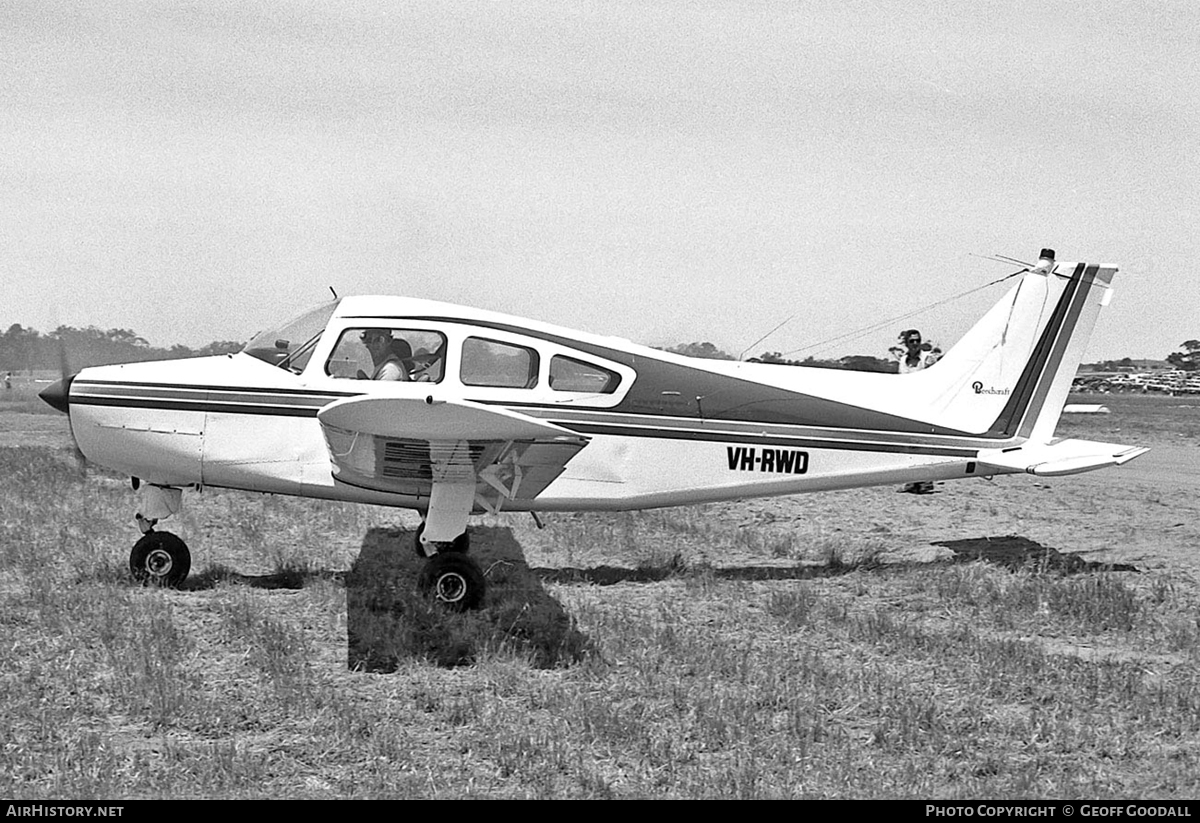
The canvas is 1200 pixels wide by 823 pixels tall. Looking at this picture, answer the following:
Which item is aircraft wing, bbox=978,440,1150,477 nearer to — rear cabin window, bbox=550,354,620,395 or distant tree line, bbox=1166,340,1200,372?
rear cabin window, bbox=550,354,620,395

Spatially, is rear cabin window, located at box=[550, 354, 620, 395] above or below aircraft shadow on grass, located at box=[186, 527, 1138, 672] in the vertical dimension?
above

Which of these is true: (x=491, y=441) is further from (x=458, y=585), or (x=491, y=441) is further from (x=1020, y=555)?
(x=1020, y=555)

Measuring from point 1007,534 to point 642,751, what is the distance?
276 inches

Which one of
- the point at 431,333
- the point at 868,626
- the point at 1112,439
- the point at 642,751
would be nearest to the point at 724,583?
the point at 868,626

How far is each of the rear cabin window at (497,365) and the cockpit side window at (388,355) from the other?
0.21m

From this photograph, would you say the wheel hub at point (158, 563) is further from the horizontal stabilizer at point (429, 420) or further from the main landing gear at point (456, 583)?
the horizontal stabilizer at point (429, 420)

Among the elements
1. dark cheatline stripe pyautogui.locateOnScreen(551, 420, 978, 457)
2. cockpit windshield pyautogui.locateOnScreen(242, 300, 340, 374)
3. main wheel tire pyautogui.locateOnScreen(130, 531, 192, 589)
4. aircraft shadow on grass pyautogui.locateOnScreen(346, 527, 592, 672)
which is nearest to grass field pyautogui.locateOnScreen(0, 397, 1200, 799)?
aircraft shadow on grass pyautogui.locateOnScreen(346, 527, 592, 672)

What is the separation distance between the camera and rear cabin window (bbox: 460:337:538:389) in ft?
27.1

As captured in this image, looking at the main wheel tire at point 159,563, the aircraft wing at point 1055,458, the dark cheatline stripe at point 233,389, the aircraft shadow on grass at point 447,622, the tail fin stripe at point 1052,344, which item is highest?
the tail fin stripe at point 1052,344

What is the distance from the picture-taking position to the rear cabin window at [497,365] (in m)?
8.27

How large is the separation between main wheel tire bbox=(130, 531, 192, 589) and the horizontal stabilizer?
2300 millimetres

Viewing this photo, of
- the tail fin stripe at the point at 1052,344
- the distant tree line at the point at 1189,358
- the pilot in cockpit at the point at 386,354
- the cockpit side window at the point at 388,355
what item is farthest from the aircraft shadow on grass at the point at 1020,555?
the distant tree line at the point at 1189,358

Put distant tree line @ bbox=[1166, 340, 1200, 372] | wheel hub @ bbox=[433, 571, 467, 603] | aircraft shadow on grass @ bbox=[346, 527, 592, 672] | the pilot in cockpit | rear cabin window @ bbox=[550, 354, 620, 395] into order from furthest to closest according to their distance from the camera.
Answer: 1. distant tree line @ bbox=[1166, 340, 1200, 372]
2. rear cabin window @ bbox=[550, 354, 620, 395]
3. the pilot in cockpit
4. wheel hub @ bbox=[433, 571, 467, 603]
5. aircraft shadow on grass @ bbox=[346, 527, 592, 672]

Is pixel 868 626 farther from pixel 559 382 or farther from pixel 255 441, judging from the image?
pixel 255 441
